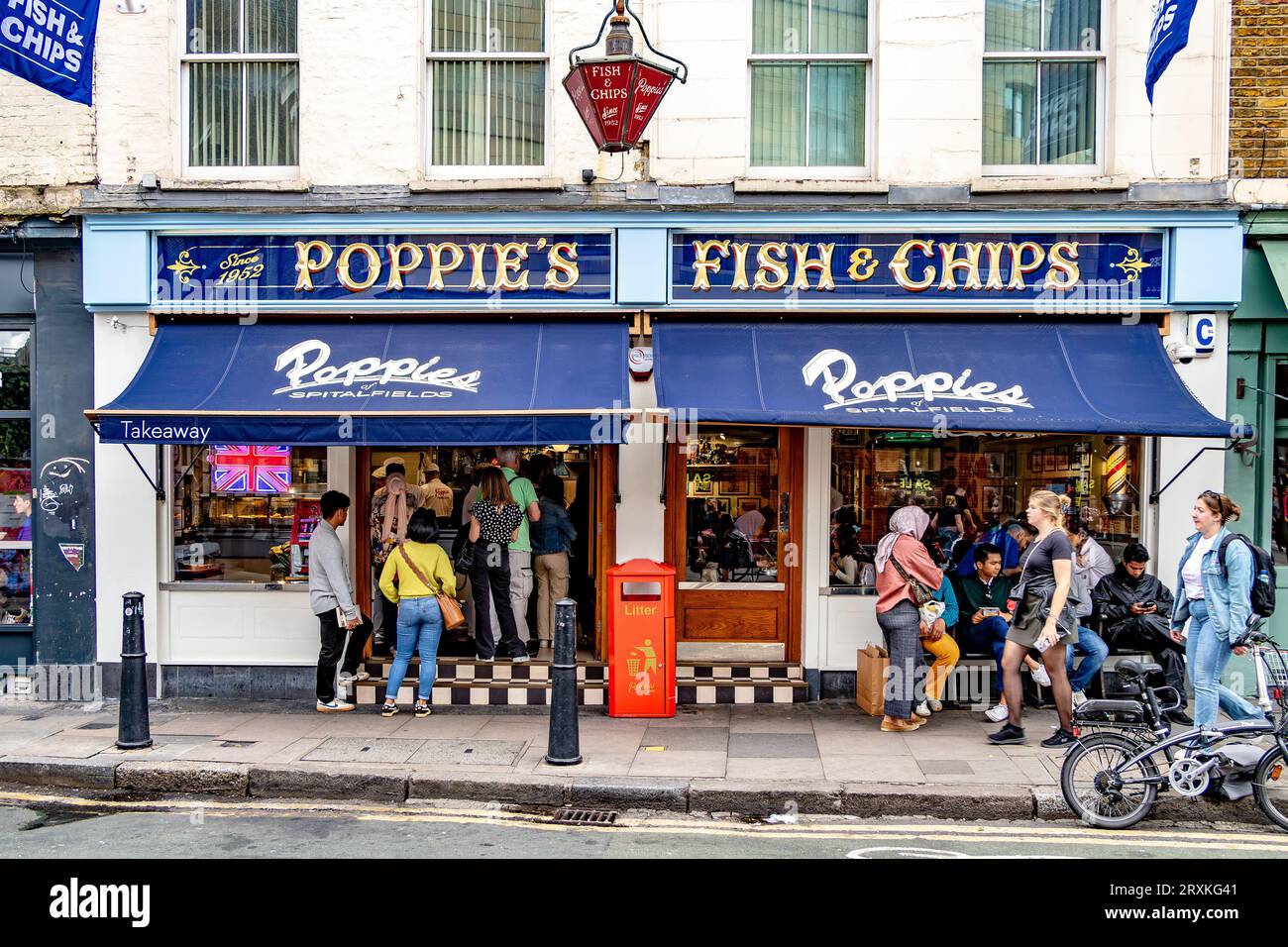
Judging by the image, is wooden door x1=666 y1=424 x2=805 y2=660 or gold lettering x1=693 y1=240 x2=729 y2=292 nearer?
gold lettering x1=693 y1=240 x2=729 y2=292

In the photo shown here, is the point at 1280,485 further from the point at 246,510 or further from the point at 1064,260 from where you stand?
the point at 246,510

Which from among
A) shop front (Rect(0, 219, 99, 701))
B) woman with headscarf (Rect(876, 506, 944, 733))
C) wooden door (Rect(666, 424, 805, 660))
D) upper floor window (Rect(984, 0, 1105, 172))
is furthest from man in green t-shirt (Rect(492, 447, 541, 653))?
upper floor window (Rect(984, 0, 1105, 172))

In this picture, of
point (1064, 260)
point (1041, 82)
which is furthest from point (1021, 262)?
point (1041, 82)

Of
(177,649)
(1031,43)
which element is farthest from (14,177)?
(1031,43)

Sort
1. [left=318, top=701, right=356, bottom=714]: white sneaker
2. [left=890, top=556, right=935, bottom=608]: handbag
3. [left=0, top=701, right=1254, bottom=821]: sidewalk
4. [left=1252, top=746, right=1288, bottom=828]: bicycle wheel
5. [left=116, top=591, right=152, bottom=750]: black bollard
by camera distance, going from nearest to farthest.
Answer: [left=1252, top=746, right=1288, bottom=828]: bicycle wheel → [left=0, top=701, right=1254, bottom=821]: sidewalk → [left=116, top=591, right=152, bottom=750]: black bollard → [left=890, top=556, right=935, bottom=608]: handbag → [left=318, top=701, right=356, bottom=714]: white sneaker

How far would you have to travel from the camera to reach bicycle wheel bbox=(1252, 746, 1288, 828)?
631 centimetres

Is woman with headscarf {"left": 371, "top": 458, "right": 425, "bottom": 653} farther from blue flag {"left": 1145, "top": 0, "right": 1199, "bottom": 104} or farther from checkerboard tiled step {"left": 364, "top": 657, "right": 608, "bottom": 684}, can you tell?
blue flag {"left": 1145, "top": 0, "right": 1199, "bottom": 104}

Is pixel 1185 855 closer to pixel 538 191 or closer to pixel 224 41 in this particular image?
pixel 538 191

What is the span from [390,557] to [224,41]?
546cm

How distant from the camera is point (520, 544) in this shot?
982cm

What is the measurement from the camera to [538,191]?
9.55m

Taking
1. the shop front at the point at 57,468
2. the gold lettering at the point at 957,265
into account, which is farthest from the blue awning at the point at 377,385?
the gold lettering at the point at 957,265

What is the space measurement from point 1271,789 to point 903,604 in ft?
9.31

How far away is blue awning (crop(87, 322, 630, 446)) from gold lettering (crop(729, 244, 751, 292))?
114 centimetres
